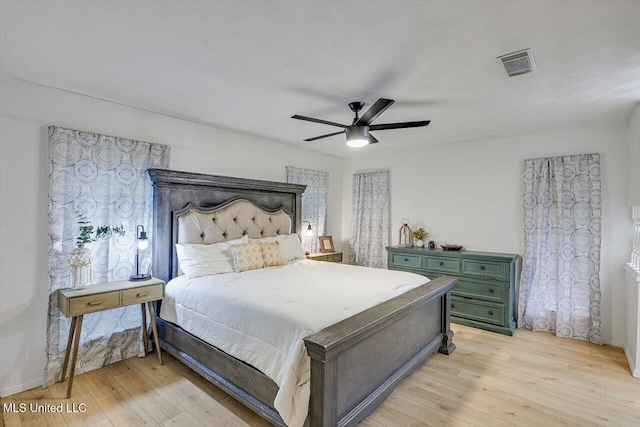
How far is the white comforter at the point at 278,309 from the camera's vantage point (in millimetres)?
1772

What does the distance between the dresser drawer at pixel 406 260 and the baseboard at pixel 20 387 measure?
4.08 metres

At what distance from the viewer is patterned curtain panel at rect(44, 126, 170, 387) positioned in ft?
8.57

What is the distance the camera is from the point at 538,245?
3.84 meters

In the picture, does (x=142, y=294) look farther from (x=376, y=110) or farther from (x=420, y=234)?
(x=420, y=234)

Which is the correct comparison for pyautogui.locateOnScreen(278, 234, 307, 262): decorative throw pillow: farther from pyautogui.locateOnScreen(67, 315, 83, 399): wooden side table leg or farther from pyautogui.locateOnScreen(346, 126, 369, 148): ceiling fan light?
pyautogui.locateOnScreen(67, 315, 83, 399): wooden side table leg

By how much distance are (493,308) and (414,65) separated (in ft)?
10.3

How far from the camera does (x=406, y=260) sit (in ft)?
15.0

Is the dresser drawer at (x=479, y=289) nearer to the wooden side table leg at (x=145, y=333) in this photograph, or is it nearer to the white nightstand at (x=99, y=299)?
the white nightstand at (x=99, y=299)

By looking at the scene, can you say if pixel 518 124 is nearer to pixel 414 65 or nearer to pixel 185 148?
pixel 414 65

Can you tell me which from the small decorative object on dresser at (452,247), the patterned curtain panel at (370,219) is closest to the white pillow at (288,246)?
the patterned curtain panel at (370,219)

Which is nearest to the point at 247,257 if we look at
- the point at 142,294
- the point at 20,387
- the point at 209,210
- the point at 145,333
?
the point at 209,210

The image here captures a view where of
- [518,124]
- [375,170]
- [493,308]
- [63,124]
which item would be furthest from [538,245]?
[63,124]

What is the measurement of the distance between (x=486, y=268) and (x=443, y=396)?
6.60 ft

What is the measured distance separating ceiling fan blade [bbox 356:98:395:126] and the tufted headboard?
1.88 m
